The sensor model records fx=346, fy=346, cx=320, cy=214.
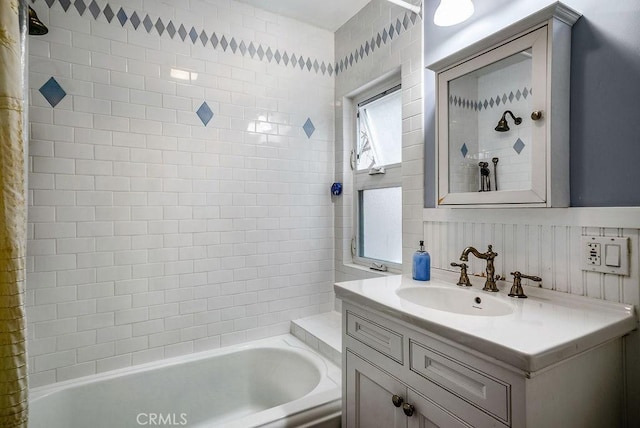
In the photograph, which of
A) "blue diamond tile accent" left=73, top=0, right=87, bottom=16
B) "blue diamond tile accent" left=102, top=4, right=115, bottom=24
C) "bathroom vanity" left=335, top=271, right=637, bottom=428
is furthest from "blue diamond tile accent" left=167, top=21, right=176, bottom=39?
"bathroom vanity" left=335, top=271, right=637, bottom=428

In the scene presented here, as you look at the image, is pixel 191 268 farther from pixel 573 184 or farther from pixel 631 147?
pixel 631 147

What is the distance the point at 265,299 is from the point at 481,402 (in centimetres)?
167

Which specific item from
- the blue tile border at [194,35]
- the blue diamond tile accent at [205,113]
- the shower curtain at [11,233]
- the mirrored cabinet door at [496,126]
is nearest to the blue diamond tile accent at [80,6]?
the blue tile border at [194,35]

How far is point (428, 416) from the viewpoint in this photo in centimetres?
107

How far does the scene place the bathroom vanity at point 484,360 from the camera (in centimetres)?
86

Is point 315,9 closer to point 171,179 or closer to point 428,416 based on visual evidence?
point 171,179

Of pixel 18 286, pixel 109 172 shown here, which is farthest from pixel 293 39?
pixel 18 286

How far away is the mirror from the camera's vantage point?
1298 millimetres

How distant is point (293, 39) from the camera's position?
2449 millimetres

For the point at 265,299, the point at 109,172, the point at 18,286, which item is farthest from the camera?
the point at 265,299

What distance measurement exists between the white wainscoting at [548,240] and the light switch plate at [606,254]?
0.02m

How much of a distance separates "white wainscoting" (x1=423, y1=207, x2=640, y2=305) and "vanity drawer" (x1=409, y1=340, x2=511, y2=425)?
0.59 meters

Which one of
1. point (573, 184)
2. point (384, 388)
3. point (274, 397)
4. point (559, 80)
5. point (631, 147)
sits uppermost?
point (559, 80)

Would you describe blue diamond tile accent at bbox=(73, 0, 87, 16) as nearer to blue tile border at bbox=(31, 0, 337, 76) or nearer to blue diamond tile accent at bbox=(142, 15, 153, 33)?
blue tile border at bbox=(31, 0, 337, 76)
